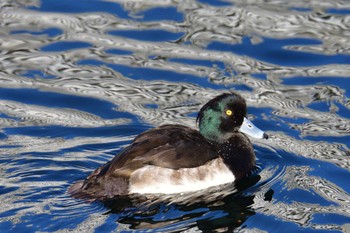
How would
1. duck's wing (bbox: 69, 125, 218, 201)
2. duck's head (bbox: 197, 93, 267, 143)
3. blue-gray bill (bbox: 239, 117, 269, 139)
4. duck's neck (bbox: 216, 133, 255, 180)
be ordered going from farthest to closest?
blue-gray bill (bbox: 239, 117, 269, 139)
duck's head (bbox: 197, 93, 267, 143)
duck's neck (bbox: 216, 133, 255, 180)
duck's wing (bbox: 69, 125, 218, 201)

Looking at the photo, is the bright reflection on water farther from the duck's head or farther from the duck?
the duck's head

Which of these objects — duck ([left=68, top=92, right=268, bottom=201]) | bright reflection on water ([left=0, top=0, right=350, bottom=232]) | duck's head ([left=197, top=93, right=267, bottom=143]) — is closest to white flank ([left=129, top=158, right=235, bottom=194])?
duck ([left=68, top=92, right=268, bottom=201])

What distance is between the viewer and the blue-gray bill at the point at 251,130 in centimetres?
979

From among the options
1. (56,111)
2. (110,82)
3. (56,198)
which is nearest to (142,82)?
(110,82)

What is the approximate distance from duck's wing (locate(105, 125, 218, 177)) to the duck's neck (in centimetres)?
27

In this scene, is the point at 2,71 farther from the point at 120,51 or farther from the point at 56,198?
the point at 56,198

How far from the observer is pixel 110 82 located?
1175cm

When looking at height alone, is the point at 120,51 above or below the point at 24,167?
above

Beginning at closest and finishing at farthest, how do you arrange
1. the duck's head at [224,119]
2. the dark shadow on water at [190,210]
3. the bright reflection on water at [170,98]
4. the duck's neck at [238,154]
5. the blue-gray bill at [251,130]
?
the dark shadow on water at [190,210] < the bright reflection on water at [170,98] < the duck's neck at [238,154] < the duck's head at [224,119] < the blue-gray bill at [251,130]

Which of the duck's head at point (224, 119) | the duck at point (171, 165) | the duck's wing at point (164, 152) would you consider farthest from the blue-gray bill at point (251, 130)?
the duck's wing at point (164, 152)

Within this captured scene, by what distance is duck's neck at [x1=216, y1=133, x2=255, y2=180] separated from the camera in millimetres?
9570

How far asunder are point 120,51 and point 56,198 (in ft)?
13.2

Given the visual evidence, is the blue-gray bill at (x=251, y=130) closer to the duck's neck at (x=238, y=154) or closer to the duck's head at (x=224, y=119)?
the duck's head at (x=224, y=119)

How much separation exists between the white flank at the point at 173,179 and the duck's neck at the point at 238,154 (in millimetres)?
287
